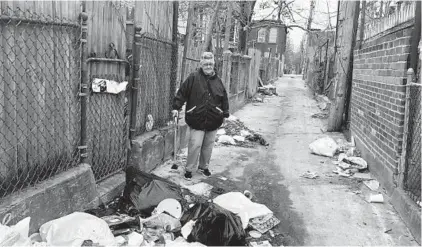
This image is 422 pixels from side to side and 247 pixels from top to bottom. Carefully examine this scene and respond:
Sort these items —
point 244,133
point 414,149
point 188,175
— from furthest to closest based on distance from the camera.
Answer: point 244,133, point 188,175, point 414,149

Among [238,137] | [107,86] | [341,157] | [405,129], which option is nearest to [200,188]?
[107,86]

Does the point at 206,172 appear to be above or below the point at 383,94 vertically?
below

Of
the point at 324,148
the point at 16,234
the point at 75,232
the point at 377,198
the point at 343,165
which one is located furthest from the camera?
the point at 324,148

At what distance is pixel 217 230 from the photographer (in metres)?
3.76

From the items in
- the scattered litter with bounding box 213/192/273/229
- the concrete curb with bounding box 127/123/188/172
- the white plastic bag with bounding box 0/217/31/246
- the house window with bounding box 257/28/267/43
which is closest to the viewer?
the white plastic bag with bounding box 0/217/31/246

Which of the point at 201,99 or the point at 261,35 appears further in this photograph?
the point at 261,35

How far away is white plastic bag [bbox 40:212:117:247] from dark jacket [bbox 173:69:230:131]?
104 inches

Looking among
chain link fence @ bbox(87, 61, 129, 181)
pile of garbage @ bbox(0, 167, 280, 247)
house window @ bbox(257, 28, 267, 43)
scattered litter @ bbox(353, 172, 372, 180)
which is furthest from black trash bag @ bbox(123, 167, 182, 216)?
house window @ bbox(257, 28, 267, 43)

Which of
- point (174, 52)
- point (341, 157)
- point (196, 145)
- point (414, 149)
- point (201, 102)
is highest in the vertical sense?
point (174, 52)

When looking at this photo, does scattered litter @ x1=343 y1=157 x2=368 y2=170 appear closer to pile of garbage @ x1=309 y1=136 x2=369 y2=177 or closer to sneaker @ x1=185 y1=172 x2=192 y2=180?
pile of garbage @ x1=309 y1=136 x2=369 y2=177

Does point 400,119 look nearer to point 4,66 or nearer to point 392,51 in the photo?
point 392,51

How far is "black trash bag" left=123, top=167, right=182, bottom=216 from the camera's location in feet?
14.7

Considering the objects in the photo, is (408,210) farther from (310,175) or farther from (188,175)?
(188,175)

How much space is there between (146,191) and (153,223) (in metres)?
0.55
